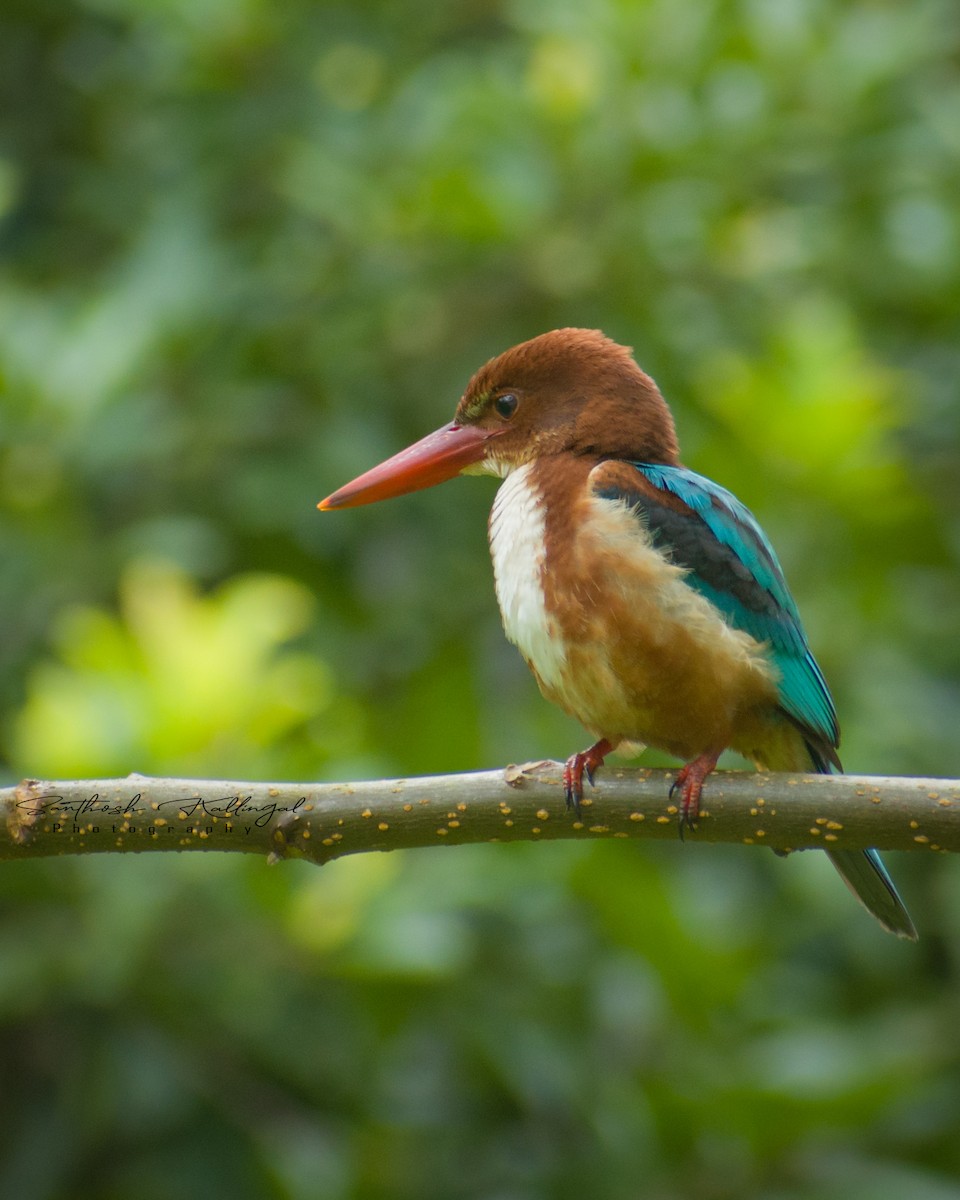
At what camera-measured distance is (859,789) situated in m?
1.73

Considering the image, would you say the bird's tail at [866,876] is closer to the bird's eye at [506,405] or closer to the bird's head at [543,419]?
the bird's head at [543,419]

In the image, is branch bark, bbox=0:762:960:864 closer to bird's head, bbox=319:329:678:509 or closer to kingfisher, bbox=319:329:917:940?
kingfisher, bbox=319:329:917:940

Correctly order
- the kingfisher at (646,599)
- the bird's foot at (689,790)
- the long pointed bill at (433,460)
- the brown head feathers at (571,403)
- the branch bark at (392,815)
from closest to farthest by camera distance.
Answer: the branch bark at (392,815) < the bird's foot at (689,790) < the kingfisher at (646,599) < the brown head feathers at (571,403) < the long pointed bill at (433,460)

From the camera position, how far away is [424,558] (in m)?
3.80

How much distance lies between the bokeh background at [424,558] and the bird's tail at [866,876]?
0.89 meters

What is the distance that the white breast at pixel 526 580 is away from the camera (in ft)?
7.29

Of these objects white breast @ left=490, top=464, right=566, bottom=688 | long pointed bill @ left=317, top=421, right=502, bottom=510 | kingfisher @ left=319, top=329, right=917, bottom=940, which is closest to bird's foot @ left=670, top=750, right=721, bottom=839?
kingfisher @ left=319, top=329, right=917, bottom=940

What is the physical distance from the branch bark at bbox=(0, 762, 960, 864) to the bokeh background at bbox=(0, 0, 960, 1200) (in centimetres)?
108

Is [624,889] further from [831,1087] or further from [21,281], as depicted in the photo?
[21,281]

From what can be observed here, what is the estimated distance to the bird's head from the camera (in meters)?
2.44

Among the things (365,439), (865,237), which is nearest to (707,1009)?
(365,439)

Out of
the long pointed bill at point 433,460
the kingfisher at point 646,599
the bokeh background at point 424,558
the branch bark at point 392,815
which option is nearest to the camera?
the branch bark at point 392,815

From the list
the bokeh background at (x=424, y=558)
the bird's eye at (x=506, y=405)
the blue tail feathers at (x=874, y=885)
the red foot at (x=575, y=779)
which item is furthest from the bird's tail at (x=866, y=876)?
the bokeh background at (x=424, y=558)

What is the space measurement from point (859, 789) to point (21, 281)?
9.63 feet
